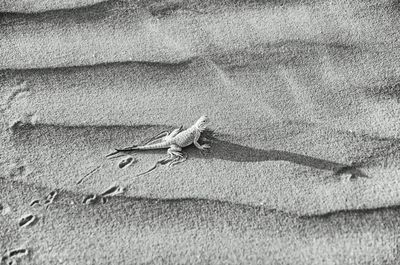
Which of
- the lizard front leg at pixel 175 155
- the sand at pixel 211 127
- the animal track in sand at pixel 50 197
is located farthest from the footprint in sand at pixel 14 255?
the lizard front leg at pixel 175 155

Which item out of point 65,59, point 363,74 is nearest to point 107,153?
point 65,59

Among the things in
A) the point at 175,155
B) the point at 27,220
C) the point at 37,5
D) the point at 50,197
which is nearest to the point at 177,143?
the point at 175,155

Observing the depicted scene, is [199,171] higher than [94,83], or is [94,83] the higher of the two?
[94,83]

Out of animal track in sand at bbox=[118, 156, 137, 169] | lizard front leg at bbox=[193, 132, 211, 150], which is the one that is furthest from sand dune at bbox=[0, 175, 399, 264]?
lizard front leg at bbox=[193, 132, 211, 150]

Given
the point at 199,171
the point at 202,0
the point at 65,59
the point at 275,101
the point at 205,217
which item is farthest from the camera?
the point at 202,0

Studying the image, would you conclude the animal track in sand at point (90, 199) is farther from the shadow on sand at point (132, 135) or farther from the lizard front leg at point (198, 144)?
the lizard front leg at point (198, 144)

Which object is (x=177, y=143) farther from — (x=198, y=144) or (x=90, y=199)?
(x=90, y=199)

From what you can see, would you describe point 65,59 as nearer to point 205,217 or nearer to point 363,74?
point 205,217
